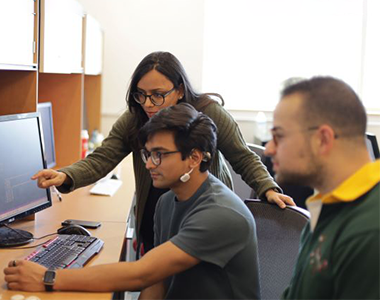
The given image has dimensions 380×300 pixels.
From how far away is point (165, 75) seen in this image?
6.62 ft

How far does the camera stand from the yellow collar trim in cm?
104

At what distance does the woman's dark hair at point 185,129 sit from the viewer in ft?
5.14

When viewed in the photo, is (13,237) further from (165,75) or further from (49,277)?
(165,75)

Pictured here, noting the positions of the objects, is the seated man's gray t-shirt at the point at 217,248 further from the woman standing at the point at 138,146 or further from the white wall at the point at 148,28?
the white wall at the point at 148,28

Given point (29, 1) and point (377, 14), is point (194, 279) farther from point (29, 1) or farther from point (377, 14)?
point (377, 14)

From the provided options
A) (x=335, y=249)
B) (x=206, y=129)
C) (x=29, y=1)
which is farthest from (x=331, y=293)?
(x=29, y=1)

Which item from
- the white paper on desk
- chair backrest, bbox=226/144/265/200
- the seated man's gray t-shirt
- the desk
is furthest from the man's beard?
the white paper on desk

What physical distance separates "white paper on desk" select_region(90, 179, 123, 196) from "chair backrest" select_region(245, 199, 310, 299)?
1296 mm

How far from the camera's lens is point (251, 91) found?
4.94 metres

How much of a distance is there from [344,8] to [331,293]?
4189 millimetres

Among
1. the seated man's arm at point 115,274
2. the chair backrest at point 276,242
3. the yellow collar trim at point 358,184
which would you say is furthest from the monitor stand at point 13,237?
the yellow collar trim at point 358,184

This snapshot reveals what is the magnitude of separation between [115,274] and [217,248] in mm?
278

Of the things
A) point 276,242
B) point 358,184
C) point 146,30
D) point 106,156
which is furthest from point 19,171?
point 146,30

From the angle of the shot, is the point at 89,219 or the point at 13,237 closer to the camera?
the point at 13,237
